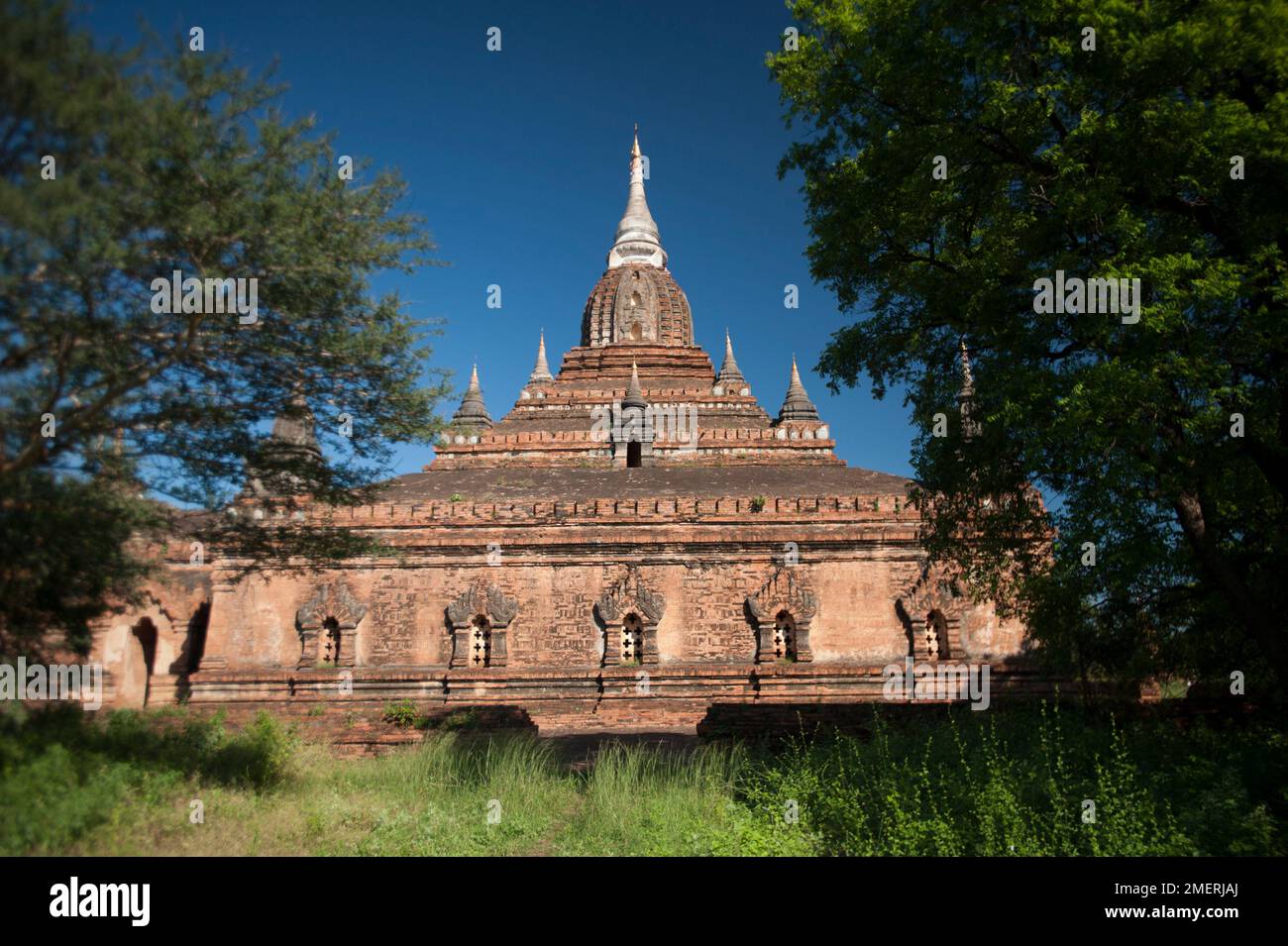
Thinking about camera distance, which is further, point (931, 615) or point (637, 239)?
point (637, 239)

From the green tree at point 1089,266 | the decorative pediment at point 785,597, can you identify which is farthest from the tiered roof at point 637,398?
the green tree at point 1089,266

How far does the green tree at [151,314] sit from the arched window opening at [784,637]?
13391 millimetres

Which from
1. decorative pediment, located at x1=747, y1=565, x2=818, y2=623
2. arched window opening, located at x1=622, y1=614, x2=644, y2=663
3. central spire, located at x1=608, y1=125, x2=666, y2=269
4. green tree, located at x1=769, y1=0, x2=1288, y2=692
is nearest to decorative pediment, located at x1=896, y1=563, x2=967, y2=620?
decorative pediment, located at x1=747, y1=565, x2=818, y2=623

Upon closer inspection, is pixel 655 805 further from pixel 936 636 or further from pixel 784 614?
pixel 936 636

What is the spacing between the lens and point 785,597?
20.4 m

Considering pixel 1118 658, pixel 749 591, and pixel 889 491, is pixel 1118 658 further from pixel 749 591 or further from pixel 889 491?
pixel 889 491

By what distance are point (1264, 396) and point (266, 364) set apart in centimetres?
1060

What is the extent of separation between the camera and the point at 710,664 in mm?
19922

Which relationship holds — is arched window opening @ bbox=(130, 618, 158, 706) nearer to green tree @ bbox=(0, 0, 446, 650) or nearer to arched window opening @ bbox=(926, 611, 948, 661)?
green tree @ bbox=(0, 0, 446, 650)

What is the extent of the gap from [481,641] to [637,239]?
34617 mm

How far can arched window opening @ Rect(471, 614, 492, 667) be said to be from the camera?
20.5 metres

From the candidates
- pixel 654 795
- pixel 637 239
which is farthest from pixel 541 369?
pixel 654 795

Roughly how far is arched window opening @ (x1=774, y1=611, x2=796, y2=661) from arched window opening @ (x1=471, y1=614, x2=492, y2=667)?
300 inches

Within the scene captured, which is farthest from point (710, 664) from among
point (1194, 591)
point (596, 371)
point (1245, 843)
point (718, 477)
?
point (596, 371)
